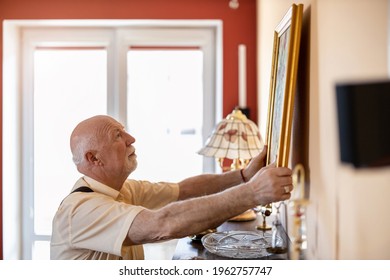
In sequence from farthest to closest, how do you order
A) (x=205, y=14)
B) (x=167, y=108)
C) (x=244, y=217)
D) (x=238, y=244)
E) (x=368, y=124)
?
(x=167, y=108)
(x=205, y=14)
(x=244, y=217)
(x=238, y=244)
(x=368, y=124)

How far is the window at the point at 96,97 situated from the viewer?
2.32m

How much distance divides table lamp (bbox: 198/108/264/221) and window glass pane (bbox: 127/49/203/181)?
2.91 ft

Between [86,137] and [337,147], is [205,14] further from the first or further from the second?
[337,147]

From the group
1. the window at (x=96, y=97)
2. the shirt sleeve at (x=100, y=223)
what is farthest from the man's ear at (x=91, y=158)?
the window at (x=96, y=97)

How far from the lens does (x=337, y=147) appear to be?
2.84ft

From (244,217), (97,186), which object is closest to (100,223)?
(97,186)

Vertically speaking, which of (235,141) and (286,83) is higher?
(286,83)

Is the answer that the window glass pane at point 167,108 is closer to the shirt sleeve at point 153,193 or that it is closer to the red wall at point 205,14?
the red wall at point 205,14

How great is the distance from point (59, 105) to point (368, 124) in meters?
1.96

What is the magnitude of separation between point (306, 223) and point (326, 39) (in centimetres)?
39

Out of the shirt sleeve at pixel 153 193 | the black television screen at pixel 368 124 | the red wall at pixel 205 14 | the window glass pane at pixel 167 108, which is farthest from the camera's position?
the window glass pane at pixel 167 108

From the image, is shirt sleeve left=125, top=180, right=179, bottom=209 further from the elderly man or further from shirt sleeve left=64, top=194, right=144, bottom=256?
shirt sleeve left=64, top=194, right=144, bottom=256

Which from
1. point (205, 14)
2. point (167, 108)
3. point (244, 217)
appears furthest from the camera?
point (167, 108)
